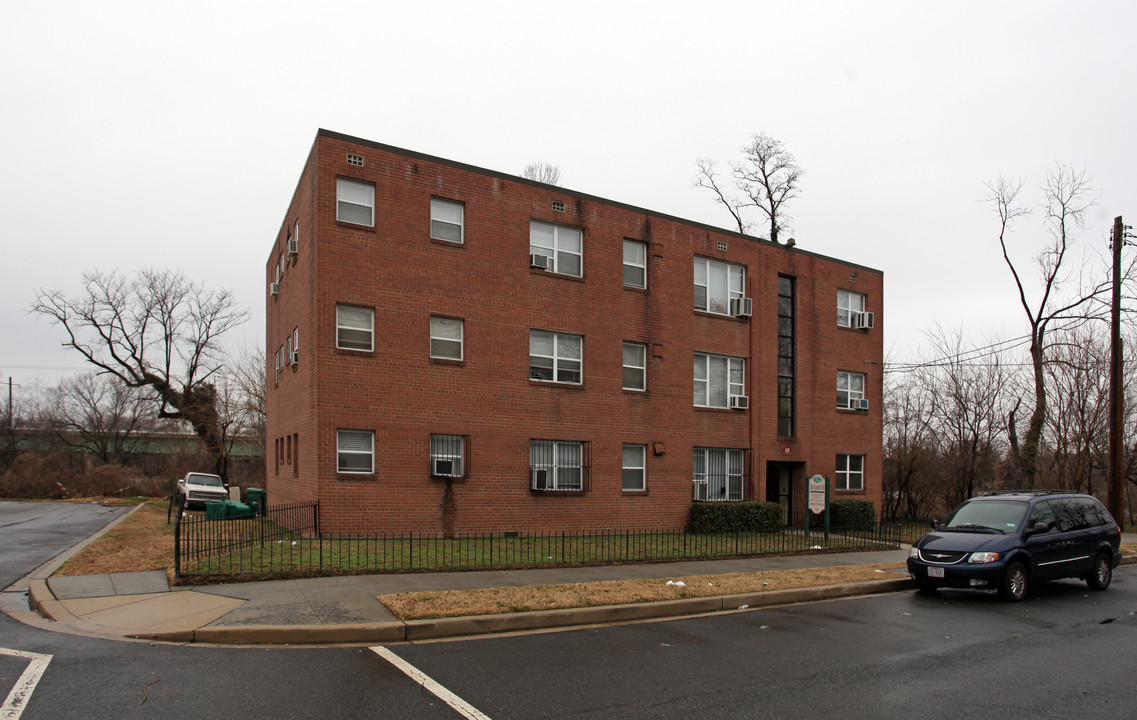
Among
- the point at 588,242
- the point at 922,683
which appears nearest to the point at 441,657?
the point at 922,683

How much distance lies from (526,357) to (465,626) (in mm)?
11752

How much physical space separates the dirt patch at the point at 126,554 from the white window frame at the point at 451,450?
19.4 ft

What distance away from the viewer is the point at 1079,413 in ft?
105

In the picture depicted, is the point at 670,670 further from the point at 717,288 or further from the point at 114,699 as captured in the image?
the point at 717,288

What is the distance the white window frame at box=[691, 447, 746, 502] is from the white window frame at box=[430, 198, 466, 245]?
9.41 meters

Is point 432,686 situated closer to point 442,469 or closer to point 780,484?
point 442,469

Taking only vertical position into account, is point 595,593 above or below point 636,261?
below

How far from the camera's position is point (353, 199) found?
18.8 meters

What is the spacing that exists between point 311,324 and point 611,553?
8692mm

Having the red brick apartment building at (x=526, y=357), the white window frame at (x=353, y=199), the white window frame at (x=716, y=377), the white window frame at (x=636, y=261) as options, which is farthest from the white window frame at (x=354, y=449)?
the white window frame at (x=716, y=377)

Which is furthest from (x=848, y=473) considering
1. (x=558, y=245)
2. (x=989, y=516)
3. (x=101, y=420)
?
(x=101, y=420)

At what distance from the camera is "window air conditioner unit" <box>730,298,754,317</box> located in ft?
80.7

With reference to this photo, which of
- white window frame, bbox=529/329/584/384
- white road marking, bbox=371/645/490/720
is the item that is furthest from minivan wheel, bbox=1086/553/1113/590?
white road marking, bbox=371/645/490/720

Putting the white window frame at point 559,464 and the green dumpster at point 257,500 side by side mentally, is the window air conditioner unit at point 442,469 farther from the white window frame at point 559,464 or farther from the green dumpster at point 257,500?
the green dumpster at point 257,500
